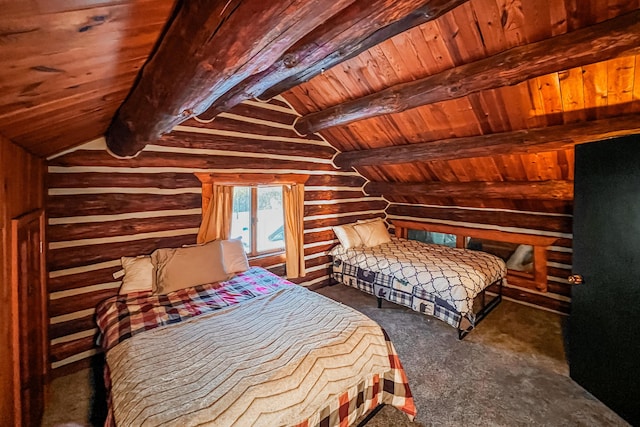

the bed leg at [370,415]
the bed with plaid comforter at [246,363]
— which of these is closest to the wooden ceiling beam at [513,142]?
the bed with plaid comforter at [246,363]

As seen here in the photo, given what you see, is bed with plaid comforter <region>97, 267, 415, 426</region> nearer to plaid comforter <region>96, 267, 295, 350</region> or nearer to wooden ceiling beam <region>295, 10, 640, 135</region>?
plaid comforter <region>96, 267, 295, 350</region>

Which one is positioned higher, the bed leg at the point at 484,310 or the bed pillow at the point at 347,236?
the bed pillow at the point at 347,236

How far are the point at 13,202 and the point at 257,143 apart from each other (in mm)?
2615

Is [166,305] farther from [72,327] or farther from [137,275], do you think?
[72,327]

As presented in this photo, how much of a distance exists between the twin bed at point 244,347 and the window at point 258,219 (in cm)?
A: 54

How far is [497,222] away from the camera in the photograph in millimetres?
4344

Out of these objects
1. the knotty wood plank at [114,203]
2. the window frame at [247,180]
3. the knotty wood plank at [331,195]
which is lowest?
the knotty wood plank at [331,195]

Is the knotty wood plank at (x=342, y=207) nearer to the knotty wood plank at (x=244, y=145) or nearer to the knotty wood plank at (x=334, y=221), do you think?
the knotty wood plank at (x=334, y=221)

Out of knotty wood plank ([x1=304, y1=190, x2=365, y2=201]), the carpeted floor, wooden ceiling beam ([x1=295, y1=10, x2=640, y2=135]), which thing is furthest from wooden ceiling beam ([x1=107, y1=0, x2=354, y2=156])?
knotty wood plank ([x1=304, y1=190, x2=365, y2=201])

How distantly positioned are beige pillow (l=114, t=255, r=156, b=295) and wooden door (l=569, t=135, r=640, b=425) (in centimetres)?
391

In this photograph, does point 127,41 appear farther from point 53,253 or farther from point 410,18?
point 53,253

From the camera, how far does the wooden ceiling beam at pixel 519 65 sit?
5.77 ft

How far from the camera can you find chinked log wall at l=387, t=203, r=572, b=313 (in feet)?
12.5

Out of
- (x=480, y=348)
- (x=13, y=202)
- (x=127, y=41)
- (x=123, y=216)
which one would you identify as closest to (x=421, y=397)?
(x=480, y=348)
